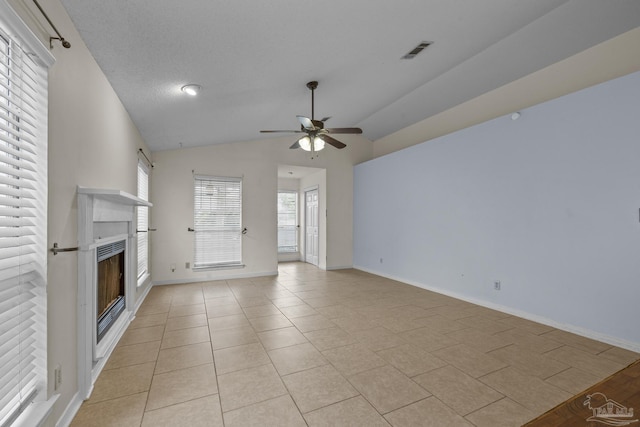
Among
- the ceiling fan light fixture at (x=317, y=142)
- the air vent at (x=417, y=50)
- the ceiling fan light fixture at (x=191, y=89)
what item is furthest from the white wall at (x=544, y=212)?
the ceiling fan light fixture at (x=191, y=89)

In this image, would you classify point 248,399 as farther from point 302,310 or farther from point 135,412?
point 302,310

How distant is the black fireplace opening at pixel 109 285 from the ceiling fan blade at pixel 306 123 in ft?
7.79

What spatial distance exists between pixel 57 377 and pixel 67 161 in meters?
1.32

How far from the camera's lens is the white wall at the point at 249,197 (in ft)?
17.8

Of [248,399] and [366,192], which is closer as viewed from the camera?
[248,399]

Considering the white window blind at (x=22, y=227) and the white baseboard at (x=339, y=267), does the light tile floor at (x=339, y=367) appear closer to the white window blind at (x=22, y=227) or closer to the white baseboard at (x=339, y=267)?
the white window blind at (x=22, y=227)

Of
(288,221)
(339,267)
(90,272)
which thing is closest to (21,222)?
(90,272)

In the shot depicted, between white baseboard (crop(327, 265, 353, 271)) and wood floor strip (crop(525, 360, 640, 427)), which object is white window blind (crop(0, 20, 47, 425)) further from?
white baseboard (crop(327, 265, 353, 271))

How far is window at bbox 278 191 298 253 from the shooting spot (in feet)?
27.7

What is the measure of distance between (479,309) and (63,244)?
4613 millimetres

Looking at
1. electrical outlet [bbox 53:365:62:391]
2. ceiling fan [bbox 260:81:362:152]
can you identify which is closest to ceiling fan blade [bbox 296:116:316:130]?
ceiling fan [bbox 260:81:362:152]

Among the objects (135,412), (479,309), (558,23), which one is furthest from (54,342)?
(558,23)

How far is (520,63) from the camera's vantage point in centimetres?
390

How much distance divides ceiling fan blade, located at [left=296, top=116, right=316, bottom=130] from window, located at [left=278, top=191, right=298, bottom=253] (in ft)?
16.2
